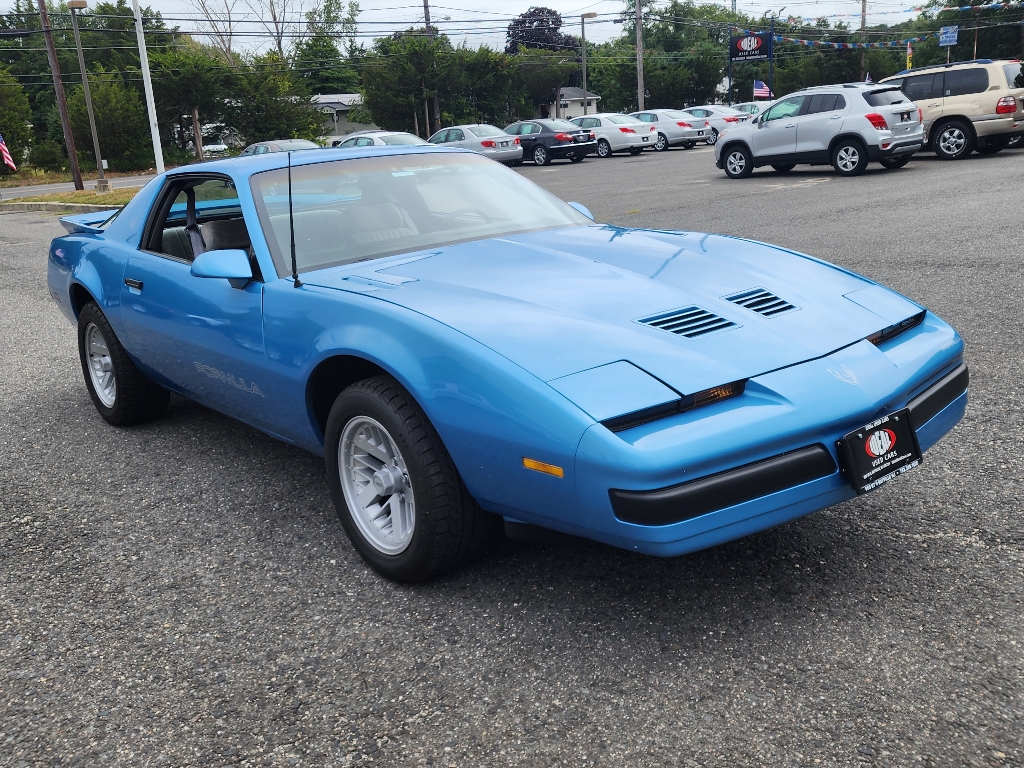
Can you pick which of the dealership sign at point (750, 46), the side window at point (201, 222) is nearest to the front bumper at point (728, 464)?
the side window at point (201, 222)

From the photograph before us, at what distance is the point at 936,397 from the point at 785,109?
15.7 meters

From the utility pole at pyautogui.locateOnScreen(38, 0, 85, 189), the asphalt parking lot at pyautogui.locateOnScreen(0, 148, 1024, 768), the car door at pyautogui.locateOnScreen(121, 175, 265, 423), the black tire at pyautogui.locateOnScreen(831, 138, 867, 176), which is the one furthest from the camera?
the utility pole at pyautogui.locateOnScreen(38, 0, 85, 189)

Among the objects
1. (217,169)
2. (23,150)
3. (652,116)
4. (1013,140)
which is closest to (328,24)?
(23,150)

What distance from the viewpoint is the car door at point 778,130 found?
56.1 ft

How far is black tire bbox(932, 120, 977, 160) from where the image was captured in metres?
17.3

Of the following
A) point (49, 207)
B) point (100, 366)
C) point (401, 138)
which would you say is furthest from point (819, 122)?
point (49, 207)

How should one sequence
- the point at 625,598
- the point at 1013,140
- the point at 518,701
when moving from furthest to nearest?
the point at 1013,140, the point at 625,598, the point at 518,701

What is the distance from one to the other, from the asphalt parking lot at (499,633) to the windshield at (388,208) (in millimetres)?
1051

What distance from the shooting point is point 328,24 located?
82.1 m

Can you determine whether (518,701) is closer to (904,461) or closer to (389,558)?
(389,558)

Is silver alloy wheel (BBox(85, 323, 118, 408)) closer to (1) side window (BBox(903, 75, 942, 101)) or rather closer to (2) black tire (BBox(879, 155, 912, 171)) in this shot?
(2) black tire (BBox(879, 155, 912, 171))

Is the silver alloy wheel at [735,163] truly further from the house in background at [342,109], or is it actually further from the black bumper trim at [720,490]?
the house in background at [342,109]

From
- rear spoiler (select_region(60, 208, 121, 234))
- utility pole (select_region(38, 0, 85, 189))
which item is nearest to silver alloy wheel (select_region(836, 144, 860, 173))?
rear spoiler (select_region(60, 208, 121, 234))

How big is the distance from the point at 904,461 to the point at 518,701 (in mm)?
1271
